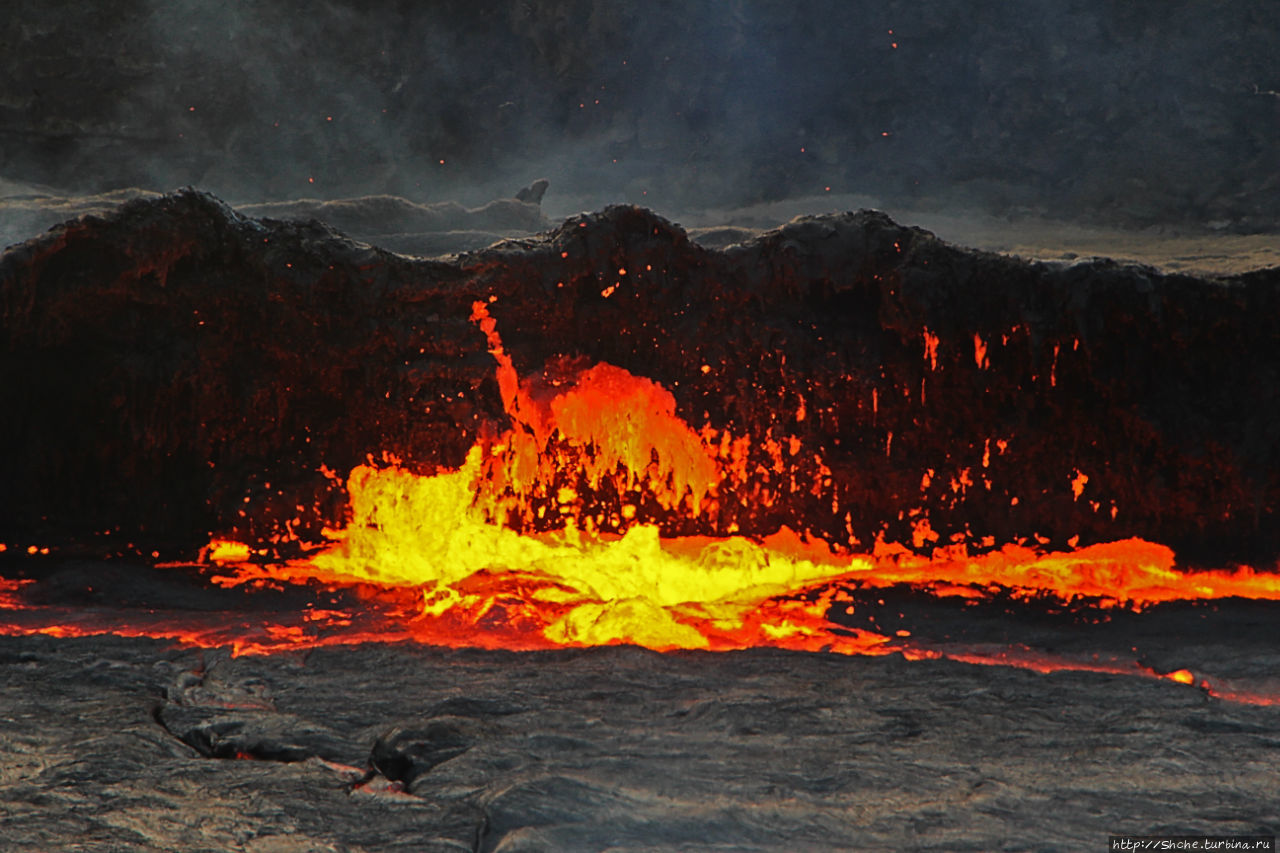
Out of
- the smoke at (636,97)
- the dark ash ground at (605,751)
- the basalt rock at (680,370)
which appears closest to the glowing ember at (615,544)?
the basalt rock at (680,370)

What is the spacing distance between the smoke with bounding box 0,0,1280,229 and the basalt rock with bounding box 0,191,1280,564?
1038cm

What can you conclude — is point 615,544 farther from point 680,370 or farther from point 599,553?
point 680,370

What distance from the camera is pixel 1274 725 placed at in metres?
2.96

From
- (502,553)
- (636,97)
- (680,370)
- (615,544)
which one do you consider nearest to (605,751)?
(680,370)

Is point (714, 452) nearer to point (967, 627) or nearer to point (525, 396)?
point (525, 396)

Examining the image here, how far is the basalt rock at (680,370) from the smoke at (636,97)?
34.0 ft

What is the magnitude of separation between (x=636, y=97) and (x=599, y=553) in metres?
13.0

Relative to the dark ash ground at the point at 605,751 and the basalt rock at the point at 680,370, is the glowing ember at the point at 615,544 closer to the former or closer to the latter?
the basalt rock at the point at 680,370

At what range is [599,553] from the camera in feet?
18.2

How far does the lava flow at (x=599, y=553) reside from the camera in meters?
4.70

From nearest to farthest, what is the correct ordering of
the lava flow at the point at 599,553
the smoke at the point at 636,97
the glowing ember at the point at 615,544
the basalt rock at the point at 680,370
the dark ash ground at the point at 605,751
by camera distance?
the dark ash ground at the point at 605,751, the lava flow at the point at 599,553, the basalt rock at the point at 680,370, the glowing ember at the point at 615,544, the smoke at the point at 636,97

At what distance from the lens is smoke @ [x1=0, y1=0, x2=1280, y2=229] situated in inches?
599

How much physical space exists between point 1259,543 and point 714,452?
260 cm

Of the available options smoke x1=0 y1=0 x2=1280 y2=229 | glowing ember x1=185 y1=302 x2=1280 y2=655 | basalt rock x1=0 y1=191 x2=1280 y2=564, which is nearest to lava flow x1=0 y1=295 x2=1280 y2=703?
glowing ember x1=185 y1=302 x2=1280 y2=655
